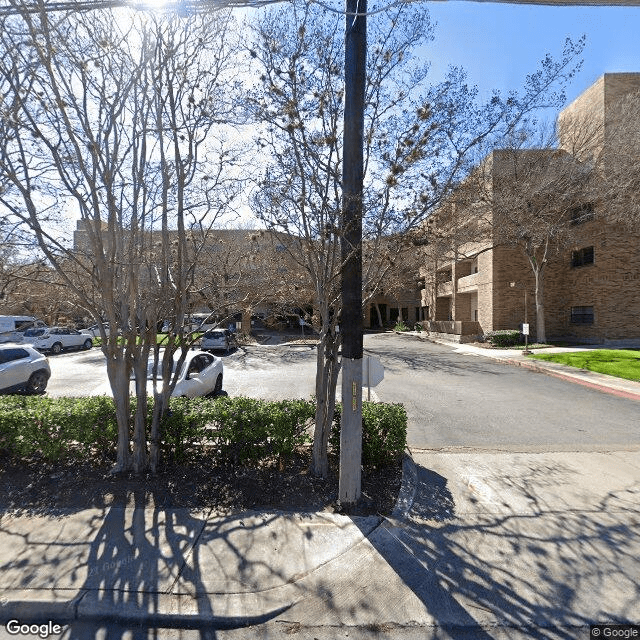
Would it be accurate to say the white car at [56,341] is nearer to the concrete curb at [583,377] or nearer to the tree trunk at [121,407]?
the tree trunk at [121,407]

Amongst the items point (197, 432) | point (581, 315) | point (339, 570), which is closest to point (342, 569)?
point (339, 570)

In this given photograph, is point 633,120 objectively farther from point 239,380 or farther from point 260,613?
point 260,613

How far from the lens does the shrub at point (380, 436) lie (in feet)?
16.2

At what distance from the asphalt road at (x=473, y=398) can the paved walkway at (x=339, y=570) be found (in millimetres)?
2372

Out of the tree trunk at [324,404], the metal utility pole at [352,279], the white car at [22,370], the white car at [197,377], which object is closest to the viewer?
the metal utility pole at [352,279]

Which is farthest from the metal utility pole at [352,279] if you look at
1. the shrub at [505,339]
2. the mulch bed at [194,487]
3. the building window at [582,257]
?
the building window at [582,257]

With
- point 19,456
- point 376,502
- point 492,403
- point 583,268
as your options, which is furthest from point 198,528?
point 583,268

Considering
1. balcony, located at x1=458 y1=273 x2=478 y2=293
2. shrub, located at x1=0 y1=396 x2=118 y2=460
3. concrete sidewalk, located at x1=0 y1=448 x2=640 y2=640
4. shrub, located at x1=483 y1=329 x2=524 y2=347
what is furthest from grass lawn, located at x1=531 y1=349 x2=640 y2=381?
shrub, located at x1=0 y1=396 x2=118 y2=460

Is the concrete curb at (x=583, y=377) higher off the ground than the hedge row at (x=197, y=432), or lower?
lower

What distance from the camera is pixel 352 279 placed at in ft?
13.6

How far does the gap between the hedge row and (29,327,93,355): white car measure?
19.6m

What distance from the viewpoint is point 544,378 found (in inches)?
534

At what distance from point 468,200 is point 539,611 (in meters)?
4.56

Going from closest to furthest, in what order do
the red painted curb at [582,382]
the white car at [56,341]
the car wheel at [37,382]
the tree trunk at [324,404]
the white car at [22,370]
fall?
1. the tree trunk at [324,404]
2. the red painted curb at [582,382]
3. the white car at [22,370]
4. the car wheel at [37,382]
5. the white car at [56,341]
